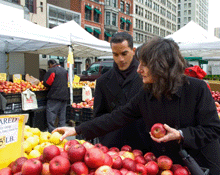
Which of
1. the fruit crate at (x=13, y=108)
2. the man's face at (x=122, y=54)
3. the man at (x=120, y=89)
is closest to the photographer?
the man at (x=120, y=89)

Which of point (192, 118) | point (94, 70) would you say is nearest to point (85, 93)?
point (94, 70)

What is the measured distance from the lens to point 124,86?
265 centimetres

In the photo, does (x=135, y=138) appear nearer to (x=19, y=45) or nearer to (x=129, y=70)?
(x=129, y=70)

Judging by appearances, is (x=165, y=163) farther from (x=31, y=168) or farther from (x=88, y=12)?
(x=88, y=12)

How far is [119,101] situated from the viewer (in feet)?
8.60

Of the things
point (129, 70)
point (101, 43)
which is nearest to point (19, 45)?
point (101, 43)

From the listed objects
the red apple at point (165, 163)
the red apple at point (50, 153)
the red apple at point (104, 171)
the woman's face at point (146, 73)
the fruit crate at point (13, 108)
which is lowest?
the fruit crate at point (13, 108)

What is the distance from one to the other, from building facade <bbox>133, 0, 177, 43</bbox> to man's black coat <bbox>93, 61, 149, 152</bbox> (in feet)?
161

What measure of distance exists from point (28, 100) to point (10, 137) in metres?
4.59

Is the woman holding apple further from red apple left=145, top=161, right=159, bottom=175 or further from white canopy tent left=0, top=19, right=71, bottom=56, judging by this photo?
white canopy tent left=0, top=19, right=71, bottom=56

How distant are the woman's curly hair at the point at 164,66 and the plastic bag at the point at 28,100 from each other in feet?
17.4

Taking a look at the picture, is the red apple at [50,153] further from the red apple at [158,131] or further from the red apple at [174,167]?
the red apple at [174,167]

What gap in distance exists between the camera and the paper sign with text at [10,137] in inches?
78.5

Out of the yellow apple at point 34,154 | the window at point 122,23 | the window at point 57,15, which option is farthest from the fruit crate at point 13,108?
the window at point 122,23
